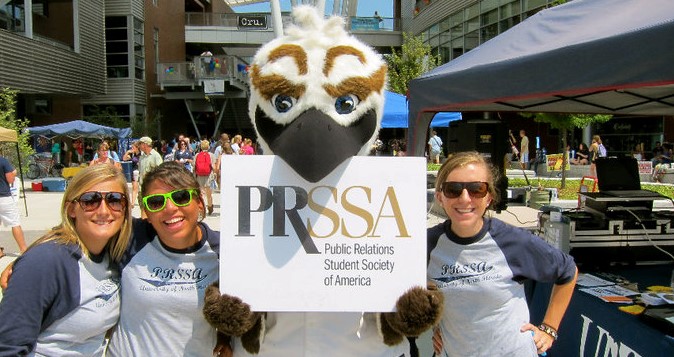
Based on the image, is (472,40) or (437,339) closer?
(437,339)

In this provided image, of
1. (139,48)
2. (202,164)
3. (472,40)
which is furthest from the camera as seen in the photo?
(139,48)

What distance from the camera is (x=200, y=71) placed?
1053 inches

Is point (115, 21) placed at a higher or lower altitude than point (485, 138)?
higher

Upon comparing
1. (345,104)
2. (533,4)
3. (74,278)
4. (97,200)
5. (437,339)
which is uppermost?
(533,4)

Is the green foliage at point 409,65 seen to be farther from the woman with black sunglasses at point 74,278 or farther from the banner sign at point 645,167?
the woman with black sunglasses at point 74,278

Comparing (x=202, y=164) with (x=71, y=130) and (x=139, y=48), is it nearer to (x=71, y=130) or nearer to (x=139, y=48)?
(x=71, y=130)

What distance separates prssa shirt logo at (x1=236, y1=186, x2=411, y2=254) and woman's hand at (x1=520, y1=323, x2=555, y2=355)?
2.40ft

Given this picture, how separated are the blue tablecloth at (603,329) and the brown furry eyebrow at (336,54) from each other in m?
2.00

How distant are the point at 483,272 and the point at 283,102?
3.46 feet

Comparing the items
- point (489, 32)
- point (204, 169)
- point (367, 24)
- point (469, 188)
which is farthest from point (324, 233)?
point (367, 24)

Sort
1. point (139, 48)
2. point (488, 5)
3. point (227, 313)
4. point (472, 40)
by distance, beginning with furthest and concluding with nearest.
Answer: point (139, 48) → point (472, 40) → point (488, 5) → point (227, 313)

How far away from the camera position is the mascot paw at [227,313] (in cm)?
175

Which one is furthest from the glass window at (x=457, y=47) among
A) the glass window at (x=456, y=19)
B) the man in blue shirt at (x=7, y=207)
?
the man in blue shirt at (x=7, y=207)

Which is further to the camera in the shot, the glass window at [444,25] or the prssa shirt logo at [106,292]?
the glass window at [444,25]
